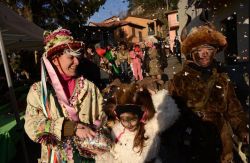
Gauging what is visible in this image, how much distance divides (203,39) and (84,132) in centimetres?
199

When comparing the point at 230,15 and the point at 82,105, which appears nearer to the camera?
the point at 82,105

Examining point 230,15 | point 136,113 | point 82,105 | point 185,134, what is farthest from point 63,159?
point 230,15

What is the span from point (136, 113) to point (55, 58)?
2.97 feet

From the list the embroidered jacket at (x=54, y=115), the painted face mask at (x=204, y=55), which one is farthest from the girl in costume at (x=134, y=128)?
the painted face mask at (x=204, y=55)

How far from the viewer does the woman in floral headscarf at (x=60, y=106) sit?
2.14 m

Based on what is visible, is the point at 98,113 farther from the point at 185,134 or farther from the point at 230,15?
the point at 230,15

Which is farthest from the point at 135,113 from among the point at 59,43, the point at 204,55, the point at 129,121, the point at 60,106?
the point at 204,55

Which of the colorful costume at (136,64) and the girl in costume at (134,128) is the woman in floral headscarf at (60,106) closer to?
the girl in costume at (134,128)

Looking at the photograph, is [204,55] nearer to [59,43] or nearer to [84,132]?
[59,43]

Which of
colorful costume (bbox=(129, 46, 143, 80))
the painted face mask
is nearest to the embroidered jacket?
the painted face mask

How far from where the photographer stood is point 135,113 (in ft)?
9.65

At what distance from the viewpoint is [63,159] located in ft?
7.60

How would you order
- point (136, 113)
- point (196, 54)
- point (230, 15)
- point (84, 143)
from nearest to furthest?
point (84, 143)
point (136, 113)
point (196, 54)
point (230, 15)

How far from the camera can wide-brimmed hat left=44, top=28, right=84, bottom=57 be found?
2357mm
